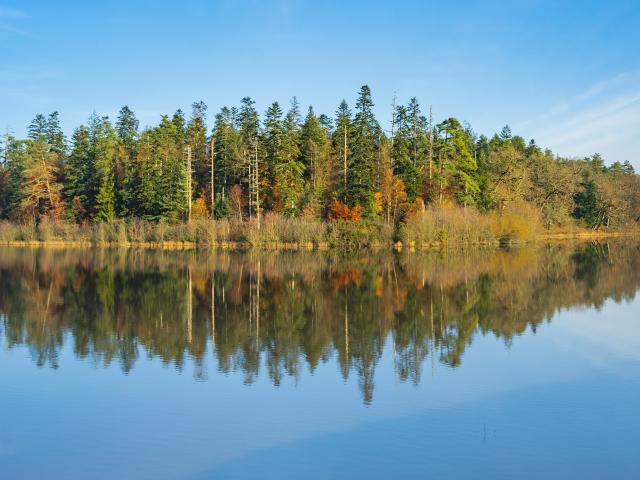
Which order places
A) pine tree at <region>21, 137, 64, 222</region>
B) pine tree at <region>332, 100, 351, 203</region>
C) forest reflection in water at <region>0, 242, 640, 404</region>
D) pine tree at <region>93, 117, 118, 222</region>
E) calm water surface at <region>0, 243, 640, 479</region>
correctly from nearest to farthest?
calm water surface at <region>0, 243, 640, 479</region> → forest reflection in water at <region>0, 242, 640, 404</region> → pine tree at <region>332, 100, 351, 203</region> → pine tree at <region>93, 117, 118, 222</region> → pine tree at <region>21, 137, 64, 222</region>

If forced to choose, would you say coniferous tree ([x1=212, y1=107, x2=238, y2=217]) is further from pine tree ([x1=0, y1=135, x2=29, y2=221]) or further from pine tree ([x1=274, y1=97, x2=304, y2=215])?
pine tree ([x1=0, y1=135, x2=29, y2=221])

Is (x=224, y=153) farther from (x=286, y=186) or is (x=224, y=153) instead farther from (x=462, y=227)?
(x=462, y=227)

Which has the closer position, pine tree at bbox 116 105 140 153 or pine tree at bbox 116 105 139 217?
pine tree at bbox 116 105 139 217

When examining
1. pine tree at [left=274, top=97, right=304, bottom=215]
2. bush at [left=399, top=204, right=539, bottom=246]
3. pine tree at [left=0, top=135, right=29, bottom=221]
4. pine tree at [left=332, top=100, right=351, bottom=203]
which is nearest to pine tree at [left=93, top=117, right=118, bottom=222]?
pine tree at [left=0, top=135, right=29, bottom=221]

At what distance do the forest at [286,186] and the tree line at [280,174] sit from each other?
15 centimetres

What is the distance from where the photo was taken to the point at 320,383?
459 inches

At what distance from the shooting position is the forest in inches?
2180

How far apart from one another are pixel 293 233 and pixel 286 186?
718cm

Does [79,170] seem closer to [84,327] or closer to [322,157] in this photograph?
[322,157]

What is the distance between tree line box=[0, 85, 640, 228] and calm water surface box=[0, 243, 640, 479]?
34474mm

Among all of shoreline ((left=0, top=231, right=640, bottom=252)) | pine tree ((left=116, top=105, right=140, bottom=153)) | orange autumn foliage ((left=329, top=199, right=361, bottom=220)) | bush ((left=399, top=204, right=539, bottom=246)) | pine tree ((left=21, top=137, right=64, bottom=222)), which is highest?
pine tree ((left=116, top=105, right=140, bottom=153))

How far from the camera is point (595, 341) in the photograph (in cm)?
1569

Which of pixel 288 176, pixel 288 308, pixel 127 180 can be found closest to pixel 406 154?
pixel 288 176

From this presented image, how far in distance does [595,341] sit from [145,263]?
2951 cm
